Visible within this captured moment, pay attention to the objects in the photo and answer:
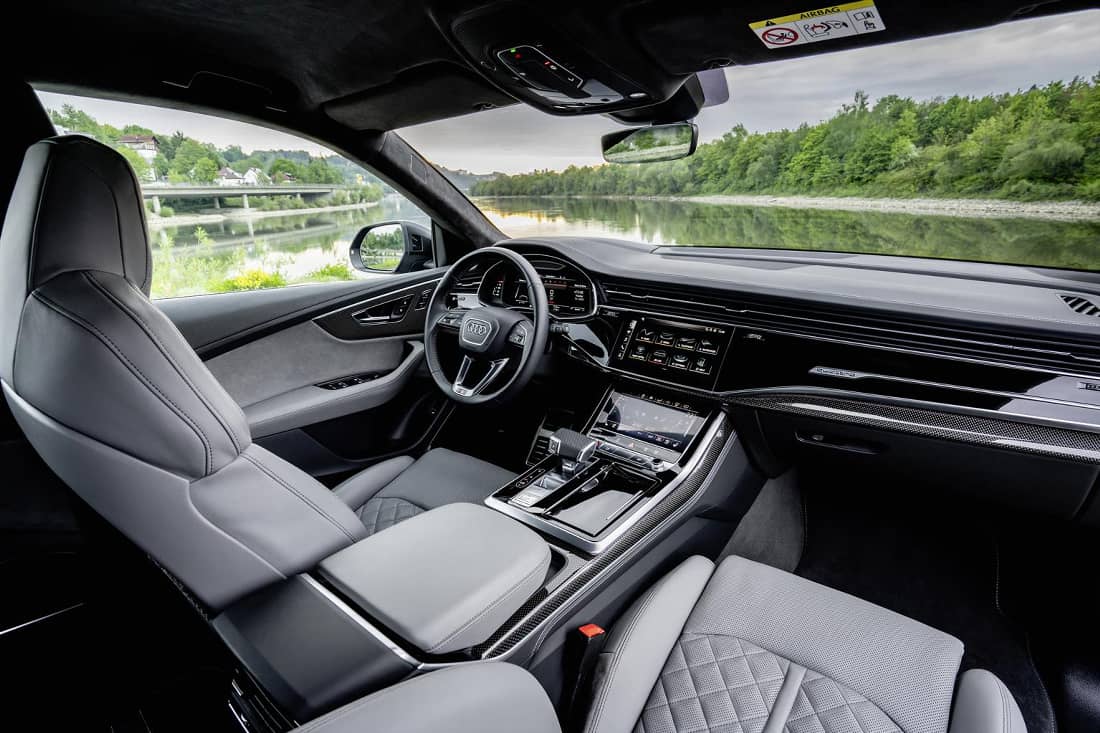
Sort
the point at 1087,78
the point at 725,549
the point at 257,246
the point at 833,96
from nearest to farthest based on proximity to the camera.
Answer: the point at 1087,78
the point at 833,96
the point at 725,549
the point at 257,246

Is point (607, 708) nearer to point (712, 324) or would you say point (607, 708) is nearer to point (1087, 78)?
point (712, 324)

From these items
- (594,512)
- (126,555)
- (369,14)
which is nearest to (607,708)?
(594,512)

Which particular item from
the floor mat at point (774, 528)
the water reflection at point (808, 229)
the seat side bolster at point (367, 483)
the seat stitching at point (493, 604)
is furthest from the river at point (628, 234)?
the seat stitching at point (493, 604)

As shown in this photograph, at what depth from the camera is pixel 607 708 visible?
3.80 ft

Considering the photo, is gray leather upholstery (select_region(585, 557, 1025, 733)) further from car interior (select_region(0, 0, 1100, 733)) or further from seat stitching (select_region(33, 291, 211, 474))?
seat stitching (select_region(33, 291, 211, 474))

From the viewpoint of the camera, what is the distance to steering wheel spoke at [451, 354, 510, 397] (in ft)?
7.05

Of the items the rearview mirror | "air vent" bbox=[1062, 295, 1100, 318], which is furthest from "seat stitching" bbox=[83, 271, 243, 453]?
"air vent" bbox=[1062, 295, 1100, 318]

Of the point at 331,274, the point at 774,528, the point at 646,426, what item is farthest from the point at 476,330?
the point at 774,528

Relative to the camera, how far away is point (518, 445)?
2.60 m

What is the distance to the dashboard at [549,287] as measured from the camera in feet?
7.51

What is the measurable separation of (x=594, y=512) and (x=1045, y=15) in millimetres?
1513

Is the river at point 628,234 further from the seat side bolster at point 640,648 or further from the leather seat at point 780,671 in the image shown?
the seat side bolster at point 640,648

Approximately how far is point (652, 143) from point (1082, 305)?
4.52ft

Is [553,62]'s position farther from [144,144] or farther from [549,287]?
[144,144]
